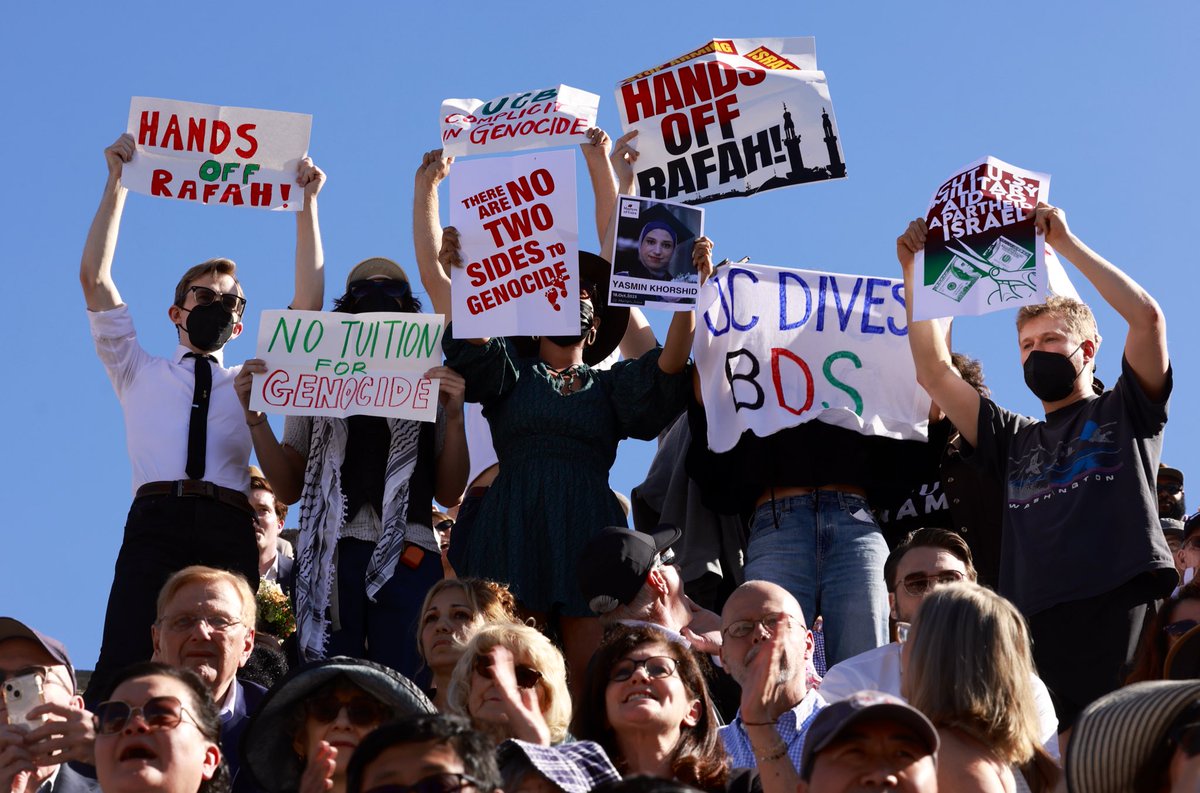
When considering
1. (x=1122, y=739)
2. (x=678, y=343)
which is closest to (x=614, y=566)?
(x=678, y=343)

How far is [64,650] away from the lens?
225 inches

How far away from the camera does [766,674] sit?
5.45 metres

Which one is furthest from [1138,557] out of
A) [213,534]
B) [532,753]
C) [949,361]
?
[213,534]

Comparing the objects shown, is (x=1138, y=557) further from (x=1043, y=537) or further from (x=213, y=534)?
(x=213, y=534)

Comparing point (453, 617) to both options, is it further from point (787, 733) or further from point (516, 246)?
point (516, 246)

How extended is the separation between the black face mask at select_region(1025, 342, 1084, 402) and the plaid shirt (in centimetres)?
182

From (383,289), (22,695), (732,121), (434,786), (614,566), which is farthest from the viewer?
(732,121)

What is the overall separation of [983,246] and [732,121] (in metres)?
1.57

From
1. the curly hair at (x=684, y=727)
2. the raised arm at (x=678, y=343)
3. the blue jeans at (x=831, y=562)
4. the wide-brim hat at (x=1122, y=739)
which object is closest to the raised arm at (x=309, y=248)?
the raised arm at (x=678, y=343)

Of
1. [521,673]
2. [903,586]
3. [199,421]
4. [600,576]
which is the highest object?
[199,421]

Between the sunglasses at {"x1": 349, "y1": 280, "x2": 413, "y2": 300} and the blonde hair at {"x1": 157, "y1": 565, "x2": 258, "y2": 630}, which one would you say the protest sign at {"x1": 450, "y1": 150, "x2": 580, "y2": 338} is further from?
the blonde hair at {"x1": 157, "y1": 565, "x2": 258, "y2": 630}

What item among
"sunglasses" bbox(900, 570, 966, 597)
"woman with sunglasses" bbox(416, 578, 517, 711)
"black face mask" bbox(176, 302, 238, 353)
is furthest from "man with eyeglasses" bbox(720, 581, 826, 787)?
"black face mask" bbox(176, 302, 238, 353)

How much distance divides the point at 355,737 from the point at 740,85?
422 cm

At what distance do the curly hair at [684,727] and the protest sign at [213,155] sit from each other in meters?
3.32
